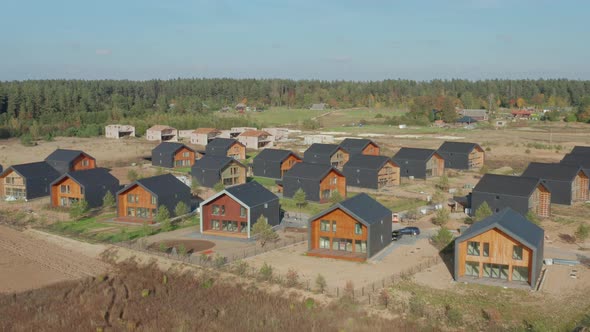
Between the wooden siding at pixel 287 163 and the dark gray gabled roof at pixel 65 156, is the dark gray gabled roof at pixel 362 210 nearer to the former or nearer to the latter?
the wooden siding at pixel 287 163

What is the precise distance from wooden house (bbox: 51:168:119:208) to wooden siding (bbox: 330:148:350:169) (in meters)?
25.0

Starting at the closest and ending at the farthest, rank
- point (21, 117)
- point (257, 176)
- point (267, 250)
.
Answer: point (267, 250) → point (257, 176) → point (21, 117)

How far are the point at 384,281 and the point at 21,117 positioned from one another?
93.3 m

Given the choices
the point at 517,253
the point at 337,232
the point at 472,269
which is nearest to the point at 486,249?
the point at 472,269

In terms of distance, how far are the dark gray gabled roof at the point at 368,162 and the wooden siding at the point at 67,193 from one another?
892 inches

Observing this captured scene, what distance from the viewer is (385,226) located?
3256 centimetres

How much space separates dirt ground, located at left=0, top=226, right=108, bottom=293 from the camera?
90.8ft

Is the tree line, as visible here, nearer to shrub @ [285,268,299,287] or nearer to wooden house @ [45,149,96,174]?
wooden house @ [45,149,96,174]

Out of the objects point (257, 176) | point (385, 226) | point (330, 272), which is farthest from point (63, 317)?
point (257, 176)

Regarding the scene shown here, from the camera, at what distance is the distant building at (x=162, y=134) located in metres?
89.5

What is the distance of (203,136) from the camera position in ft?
281

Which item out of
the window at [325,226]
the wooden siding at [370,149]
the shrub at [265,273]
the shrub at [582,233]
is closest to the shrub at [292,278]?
the shrub at [265,273]

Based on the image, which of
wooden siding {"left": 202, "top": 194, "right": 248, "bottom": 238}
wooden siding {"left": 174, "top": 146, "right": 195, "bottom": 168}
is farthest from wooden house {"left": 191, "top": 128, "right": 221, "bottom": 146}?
wooden siding {"left": 202, "top": 194, "right": 248, "bottom": 238}

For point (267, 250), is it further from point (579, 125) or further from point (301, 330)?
point (579, 125)
